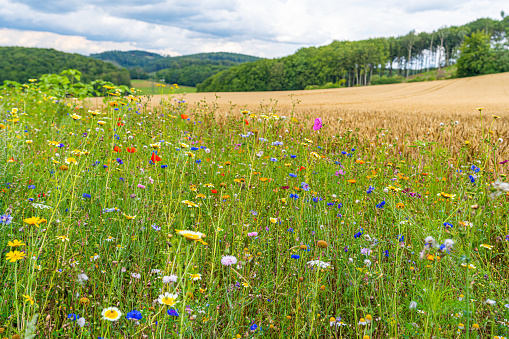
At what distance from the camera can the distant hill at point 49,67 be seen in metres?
35.1

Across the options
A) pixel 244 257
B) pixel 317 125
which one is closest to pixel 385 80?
pixel 317 125

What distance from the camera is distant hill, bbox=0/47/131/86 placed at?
1380 inches

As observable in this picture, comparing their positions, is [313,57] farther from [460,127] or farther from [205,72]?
[460,127]

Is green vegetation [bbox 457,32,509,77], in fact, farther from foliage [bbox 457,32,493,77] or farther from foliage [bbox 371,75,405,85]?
foliage [bbox 371,75,405,85]

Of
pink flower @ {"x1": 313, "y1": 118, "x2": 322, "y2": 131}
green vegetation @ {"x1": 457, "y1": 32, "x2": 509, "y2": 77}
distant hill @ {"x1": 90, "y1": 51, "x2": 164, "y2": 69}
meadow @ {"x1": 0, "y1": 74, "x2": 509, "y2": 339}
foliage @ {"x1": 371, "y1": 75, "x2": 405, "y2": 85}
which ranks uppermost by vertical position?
distant hill @ {"x1": 90, "y1": 51, "x2": 164, "y2": 69}

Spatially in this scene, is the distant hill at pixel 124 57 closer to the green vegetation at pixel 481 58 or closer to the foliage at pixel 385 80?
the foliage at pixel 385 80

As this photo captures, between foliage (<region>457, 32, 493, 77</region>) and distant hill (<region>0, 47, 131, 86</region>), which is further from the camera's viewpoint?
foliage (<region>457, 32, 493, 77</region>)

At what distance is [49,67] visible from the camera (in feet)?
119

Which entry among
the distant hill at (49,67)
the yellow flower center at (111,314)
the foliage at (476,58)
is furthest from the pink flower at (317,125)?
the foliage at (476,58)

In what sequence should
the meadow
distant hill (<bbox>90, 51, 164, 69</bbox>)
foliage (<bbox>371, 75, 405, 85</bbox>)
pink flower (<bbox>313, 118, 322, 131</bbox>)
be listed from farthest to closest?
distant hill (<bbox>90, 51, 164, 69</bbox>)
foliage (<bbox>371, 75, 405, 85</bbox>)
pink flower (<bbox>313, 118, 322, 131</bbox>)
the meadow

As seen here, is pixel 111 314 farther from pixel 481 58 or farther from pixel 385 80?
pixel 385 80

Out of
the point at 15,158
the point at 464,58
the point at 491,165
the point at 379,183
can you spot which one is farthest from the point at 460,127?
the point at 464,58

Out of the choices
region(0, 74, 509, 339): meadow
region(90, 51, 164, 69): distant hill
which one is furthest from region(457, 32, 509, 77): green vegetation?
region(90, 51, 164, 69): distant hill

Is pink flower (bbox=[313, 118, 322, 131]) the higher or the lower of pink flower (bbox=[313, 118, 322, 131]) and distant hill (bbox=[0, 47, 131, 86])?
the lower
